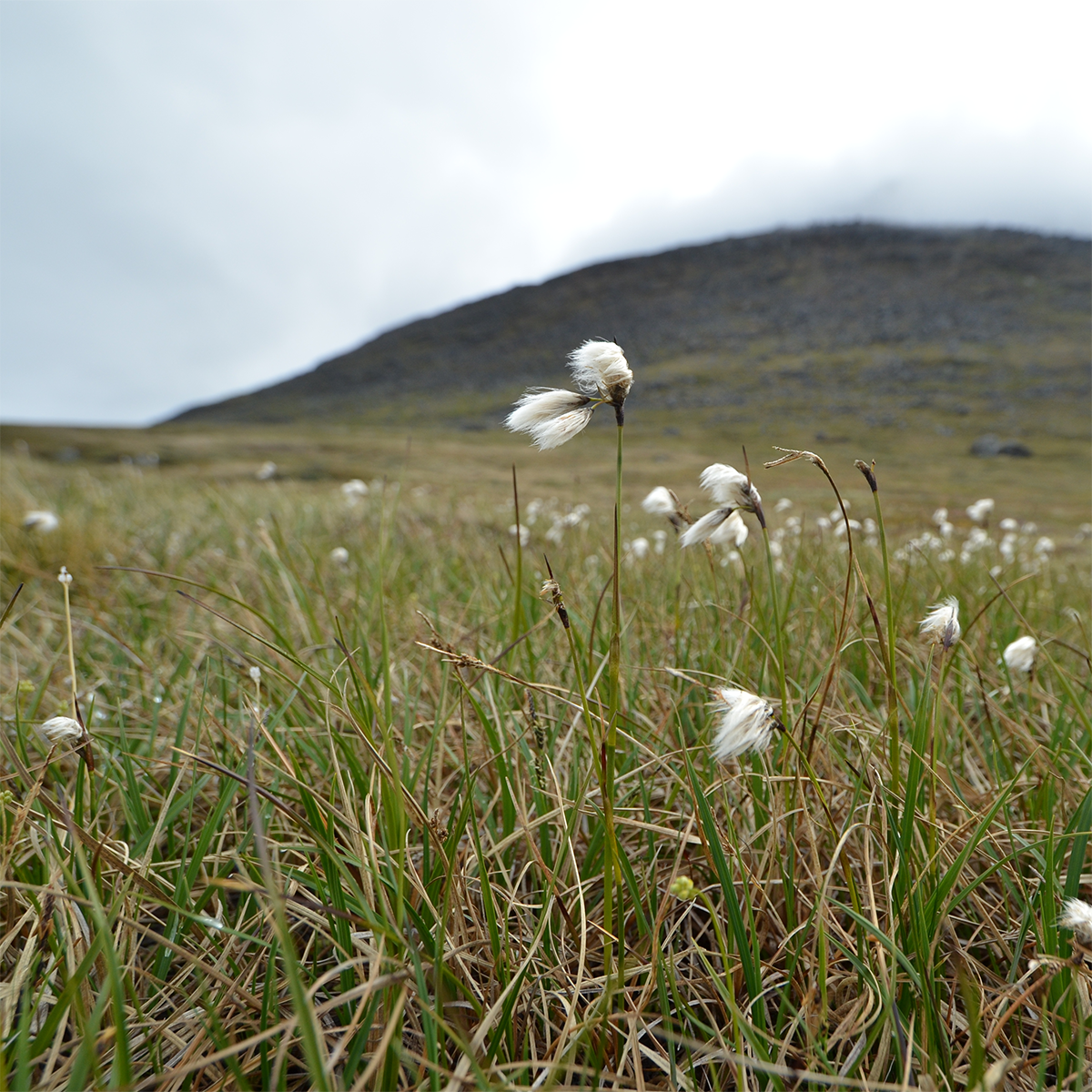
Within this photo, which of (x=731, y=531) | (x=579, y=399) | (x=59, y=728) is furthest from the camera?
(x=731, y=531)

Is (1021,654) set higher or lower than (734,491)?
lower

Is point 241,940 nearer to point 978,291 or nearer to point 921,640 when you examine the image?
point 921,640

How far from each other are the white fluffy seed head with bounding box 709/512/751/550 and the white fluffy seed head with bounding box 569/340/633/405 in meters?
0.55

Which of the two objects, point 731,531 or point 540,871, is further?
point 731,531

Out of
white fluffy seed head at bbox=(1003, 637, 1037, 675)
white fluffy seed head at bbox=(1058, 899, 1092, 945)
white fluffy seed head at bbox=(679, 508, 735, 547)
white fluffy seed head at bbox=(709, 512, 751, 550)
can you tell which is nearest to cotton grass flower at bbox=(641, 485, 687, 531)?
white fluffy seed head at bbox=(709, 512, 751, 550)

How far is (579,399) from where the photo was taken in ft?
4.03

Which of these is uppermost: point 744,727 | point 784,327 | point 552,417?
point 784,327

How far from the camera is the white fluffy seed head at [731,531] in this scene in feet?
5.43

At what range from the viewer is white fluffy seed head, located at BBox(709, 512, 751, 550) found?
165 centimetres

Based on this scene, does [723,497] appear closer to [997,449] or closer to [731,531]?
[731,531]

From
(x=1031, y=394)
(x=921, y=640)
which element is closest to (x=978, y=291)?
(x=1031, y=394)

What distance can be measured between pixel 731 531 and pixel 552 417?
2.63 feet

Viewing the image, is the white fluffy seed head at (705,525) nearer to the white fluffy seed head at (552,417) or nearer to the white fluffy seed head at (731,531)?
the white fluffy seed head at (731,531)

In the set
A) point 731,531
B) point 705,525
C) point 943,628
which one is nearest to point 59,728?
point 705,525
